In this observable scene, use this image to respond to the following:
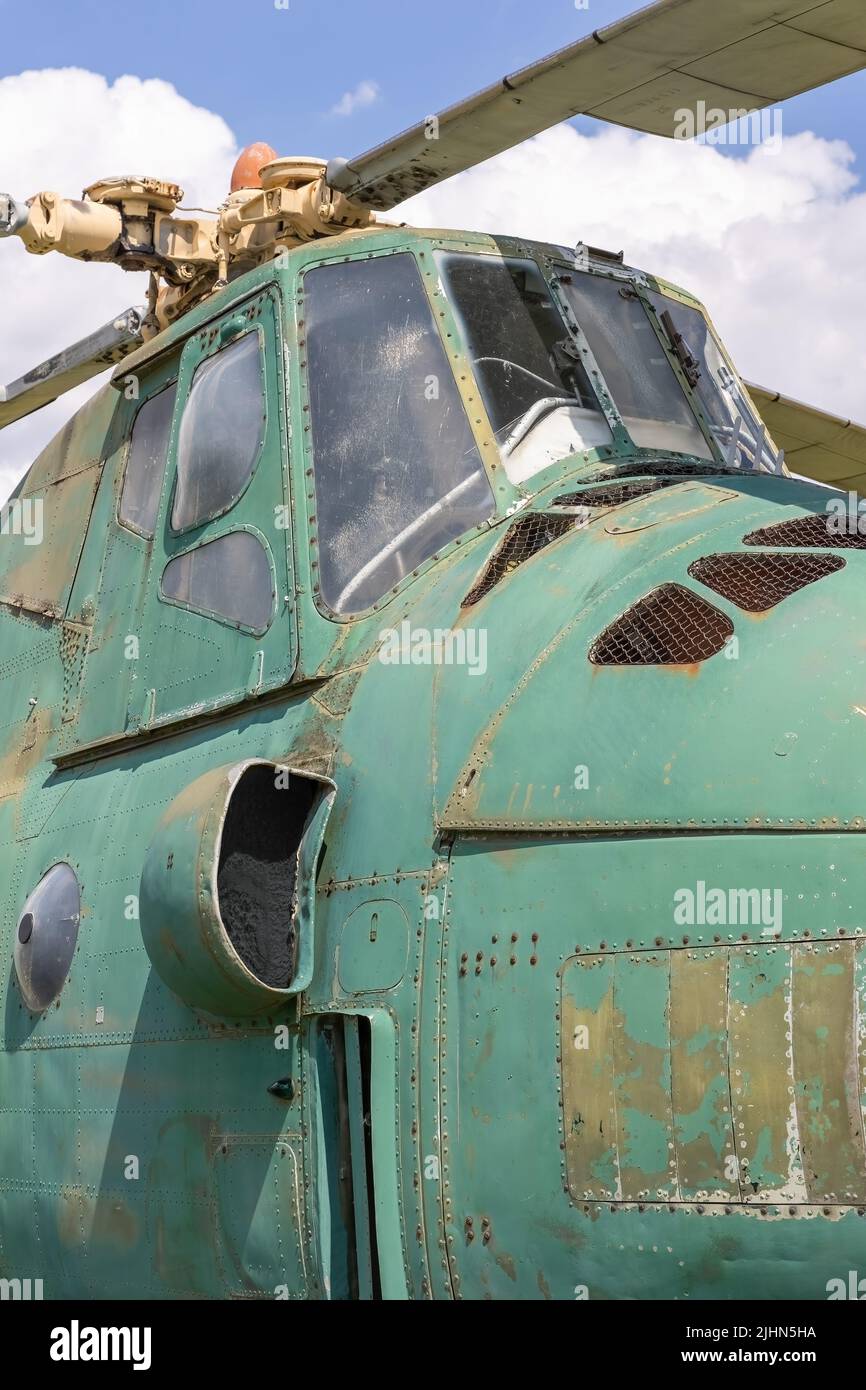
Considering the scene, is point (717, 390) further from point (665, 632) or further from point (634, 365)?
point (665, 632)

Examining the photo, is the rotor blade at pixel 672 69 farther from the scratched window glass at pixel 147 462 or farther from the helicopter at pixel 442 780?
the scratched window glass at pixel 147 462

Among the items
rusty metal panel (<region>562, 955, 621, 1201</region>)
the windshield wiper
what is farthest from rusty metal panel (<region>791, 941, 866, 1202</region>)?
the windshield wiper

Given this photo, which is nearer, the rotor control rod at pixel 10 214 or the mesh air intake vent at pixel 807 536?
the mesh air intake vent at pixel 807 536

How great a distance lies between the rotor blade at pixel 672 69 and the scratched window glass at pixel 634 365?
962 mm

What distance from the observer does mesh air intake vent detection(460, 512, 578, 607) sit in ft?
17.1

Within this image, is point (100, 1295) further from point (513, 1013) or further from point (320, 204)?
point (320, 204)

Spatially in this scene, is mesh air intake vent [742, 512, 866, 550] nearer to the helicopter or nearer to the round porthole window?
the helicopter

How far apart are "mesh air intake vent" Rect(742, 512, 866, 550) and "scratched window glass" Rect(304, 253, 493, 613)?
1.30 m

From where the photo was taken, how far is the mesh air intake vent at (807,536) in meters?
4.59

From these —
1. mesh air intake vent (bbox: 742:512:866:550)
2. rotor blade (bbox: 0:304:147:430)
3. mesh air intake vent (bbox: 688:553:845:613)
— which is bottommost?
mesh air intake vent (bbox: 688:553:845:613)

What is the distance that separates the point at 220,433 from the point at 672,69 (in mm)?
2264

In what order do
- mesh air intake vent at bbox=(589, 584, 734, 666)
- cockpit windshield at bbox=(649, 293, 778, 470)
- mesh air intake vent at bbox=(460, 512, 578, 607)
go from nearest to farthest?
mesh air intake vent at bbox=(589, 584, 734, 666) < mesh air intake vent at bbox=(460, 512, 578, 607) < cockpit windshield at bbox=(649, 293, 778, 470)

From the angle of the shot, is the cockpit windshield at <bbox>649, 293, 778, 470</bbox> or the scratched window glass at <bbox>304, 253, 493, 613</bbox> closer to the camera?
the scratched window glass at <bbox>304, 253, 493, 613</bbox>

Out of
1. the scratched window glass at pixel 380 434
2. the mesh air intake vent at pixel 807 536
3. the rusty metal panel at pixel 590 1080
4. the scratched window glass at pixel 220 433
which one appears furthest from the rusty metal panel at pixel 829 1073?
the scratched window glass at pixel 220 433
